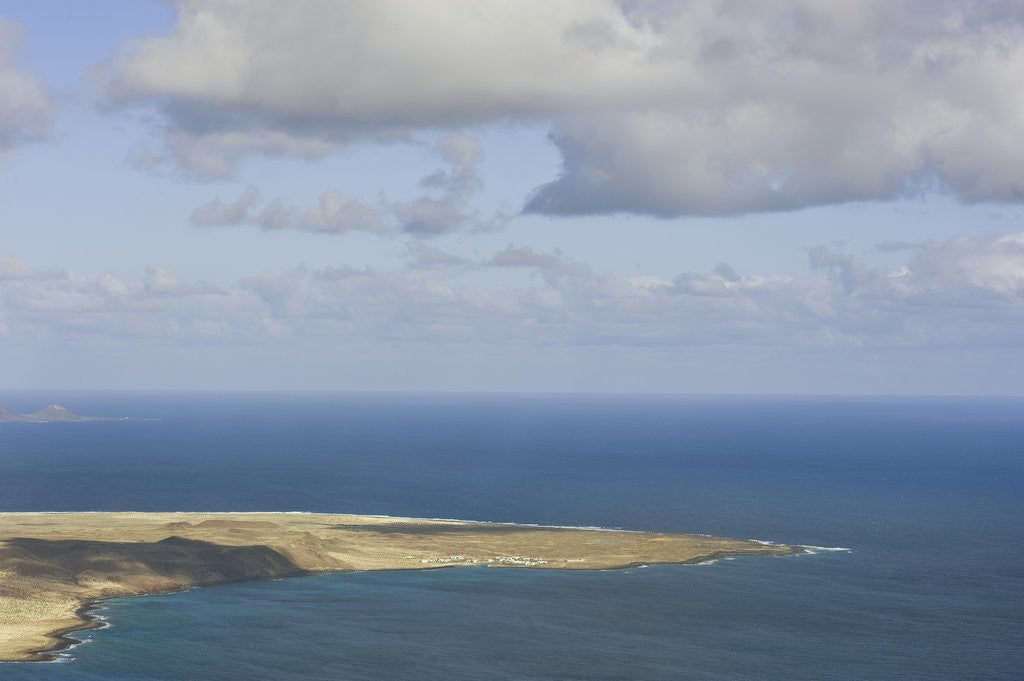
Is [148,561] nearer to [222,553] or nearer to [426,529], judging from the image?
[222,553]

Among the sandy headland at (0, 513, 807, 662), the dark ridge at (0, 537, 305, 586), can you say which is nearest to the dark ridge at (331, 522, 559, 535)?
the sandy headland at (0, 513, 807, 662)

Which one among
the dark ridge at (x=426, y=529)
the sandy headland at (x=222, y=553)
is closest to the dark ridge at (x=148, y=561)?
the sandy headland at (x=222, y=553)

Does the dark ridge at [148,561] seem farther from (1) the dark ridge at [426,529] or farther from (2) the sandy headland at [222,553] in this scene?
(1) the dark ridge at [426,529]

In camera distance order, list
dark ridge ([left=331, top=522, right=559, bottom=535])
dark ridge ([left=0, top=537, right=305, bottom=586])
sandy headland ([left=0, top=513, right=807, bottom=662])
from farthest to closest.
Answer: dark ridge ([left=331, top=522, right=559, bottom=535]), dark ridge ([left=0, top=537, right=305, bottom=586]), sandy headland ([left=0, top=513, right=807, bottom=662])

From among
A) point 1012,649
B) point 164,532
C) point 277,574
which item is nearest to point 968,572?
point 1012,649

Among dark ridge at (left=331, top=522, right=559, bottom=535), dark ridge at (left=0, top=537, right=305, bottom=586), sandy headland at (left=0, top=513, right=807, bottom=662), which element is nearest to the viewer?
sandy headland at (left=0, top=513, right=807, bottom=662)

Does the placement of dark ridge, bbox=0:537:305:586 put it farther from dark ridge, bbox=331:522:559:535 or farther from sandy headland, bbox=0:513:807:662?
dark ridge, bbox=331:522:559:535

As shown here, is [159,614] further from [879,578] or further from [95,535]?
[879,578]

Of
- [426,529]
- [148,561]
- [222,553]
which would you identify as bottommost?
[148,561]

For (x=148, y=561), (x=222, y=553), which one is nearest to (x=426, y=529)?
(x=222, y=553)
